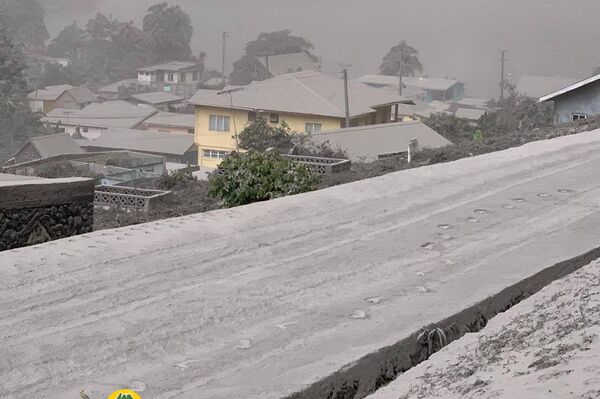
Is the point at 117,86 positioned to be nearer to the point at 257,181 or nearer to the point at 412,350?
the point at 257,181

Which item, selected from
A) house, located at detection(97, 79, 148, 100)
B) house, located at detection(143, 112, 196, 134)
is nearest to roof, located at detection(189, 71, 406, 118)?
house, located at detection(143, 112, 196, 134)

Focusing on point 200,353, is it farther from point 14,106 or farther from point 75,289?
point 14,106

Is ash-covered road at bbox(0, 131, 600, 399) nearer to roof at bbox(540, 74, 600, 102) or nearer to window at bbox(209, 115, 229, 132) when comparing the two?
roof at bbox(540, 74, 600, 102)

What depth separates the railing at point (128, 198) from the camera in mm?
16594

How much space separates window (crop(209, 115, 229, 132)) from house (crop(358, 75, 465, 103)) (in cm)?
3124

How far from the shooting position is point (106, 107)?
60.7 metres

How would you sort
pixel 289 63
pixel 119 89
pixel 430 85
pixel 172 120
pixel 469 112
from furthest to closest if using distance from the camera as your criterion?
pixel 430 85
pixel 119 89
pixel 289 63
pixel 469 112
pixel 172 120

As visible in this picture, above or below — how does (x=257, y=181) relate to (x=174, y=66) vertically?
below

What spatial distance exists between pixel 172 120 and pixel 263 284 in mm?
48229

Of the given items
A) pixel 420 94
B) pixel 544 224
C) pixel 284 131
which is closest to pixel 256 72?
pixel 420 94

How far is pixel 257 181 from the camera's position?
11.3m

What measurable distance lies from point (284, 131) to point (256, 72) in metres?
44.8

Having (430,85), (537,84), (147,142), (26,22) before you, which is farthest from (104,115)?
(26,22)

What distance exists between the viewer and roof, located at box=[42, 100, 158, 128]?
56594 mm
